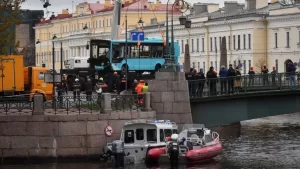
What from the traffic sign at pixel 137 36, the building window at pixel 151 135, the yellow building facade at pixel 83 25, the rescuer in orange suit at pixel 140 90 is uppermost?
the yellow building facade at pixel 83 25

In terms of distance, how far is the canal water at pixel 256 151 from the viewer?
41372 mm

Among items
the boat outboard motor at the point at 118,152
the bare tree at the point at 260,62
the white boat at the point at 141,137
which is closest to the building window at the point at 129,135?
the white boat at the point at 141,137

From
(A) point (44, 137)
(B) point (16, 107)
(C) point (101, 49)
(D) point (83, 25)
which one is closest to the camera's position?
(A) point (44, 137)

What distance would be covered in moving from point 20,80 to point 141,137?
11.9 m

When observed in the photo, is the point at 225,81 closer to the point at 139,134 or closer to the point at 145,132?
the point at 145,132

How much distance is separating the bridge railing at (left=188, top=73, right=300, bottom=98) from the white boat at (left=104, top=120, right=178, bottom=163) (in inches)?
208

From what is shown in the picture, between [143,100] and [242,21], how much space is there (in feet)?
240

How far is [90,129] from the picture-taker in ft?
139

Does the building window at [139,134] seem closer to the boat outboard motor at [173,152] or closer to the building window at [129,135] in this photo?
the building window at [129,135]

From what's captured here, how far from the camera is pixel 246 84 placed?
159 feet

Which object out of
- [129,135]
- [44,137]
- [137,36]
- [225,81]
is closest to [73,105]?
[44,137]

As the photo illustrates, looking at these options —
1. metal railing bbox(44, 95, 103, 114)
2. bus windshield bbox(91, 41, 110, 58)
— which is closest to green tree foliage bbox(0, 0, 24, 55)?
metal railing bbox(44, 95, 103, 114)

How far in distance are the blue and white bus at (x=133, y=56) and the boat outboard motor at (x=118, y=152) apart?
2293 cm

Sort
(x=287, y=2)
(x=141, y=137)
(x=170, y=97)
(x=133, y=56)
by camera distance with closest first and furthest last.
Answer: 1. (x=141, y=137)
2. (x=170, y=97)
3. (x=133, y=56)
4. (x=287, y=2)
